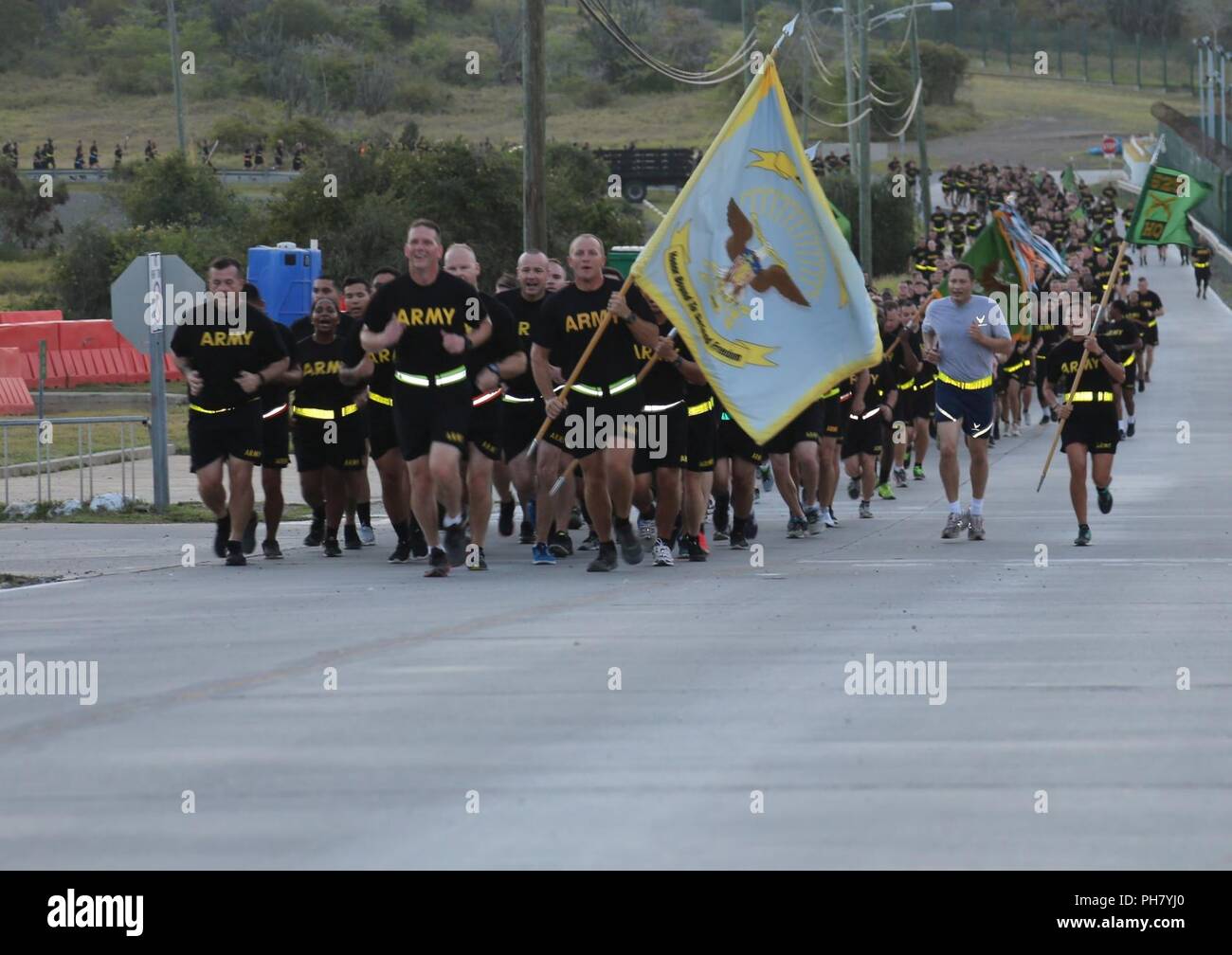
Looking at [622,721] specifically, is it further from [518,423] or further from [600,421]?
[518,423]

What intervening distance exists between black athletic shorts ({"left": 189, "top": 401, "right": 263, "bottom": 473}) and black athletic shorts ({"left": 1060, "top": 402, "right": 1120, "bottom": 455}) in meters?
6.10

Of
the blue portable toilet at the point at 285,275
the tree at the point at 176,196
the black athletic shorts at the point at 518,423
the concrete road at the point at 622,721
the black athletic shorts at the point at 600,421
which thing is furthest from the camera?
the tree at the point at 176,196

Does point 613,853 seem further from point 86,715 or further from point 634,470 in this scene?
point 634,470

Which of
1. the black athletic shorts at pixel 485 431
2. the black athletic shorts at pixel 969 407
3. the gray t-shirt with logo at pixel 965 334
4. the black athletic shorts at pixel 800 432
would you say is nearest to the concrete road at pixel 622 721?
the black athletic shorts at pixel 485 431

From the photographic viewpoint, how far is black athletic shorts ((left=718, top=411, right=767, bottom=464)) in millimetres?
16547

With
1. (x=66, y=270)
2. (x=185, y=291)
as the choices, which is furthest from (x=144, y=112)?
(x=185, y=291)

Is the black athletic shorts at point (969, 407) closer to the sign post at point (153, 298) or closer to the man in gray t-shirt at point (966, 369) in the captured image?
the man in gray t-shirt at point (966, 369)

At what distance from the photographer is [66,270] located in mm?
53031

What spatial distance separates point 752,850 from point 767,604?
5791 millimetres

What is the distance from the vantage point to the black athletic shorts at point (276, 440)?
1559cm

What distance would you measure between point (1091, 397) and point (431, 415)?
5.83m

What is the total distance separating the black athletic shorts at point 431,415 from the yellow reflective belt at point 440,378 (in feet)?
0.06

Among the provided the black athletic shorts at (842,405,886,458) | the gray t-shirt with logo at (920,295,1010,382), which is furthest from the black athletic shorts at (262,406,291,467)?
the black athletic shorts at (842,405,886,458)
